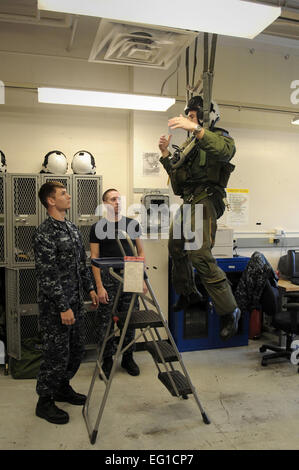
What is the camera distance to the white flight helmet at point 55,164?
381 centimetres

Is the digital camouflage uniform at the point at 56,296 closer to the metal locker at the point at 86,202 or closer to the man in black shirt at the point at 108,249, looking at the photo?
the man in black shirt at the point at 108,249

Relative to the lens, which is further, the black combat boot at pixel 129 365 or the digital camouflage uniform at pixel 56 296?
the black combat boot at pixel 129 365

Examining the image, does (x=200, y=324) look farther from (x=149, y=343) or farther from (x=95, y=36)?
(x=95, y=36)

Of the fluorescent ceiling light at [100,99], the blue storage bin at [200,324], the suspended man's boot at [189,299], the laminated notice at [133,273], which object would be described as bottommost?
the blue storage bin at [200,324]

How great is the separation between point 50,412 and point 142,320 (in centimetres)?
105

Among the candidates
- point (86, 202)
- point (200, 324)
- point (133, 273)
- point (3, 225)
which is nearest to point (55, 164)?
point (86, 202)

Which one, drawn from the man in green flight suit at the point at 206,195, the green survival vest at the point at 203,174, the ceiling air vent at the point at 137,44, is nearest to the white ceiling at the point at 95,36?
the ceiling air vent at the point at 137,44

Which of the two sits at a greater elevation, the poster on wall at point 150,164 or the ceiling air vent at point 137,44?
the ceiling air vent at point 137,44

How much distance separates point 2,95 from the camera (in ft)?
13.1

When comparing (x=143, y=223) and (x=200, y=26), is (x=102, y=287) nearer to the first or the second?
(x=143, y=223)

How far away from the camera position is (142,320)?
2.49 meters

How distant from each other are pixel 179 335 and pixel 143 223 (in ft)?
4.40

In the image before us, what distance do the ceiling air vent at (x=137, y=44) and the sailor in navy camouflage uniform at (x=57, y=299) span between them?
1033 millimetres
